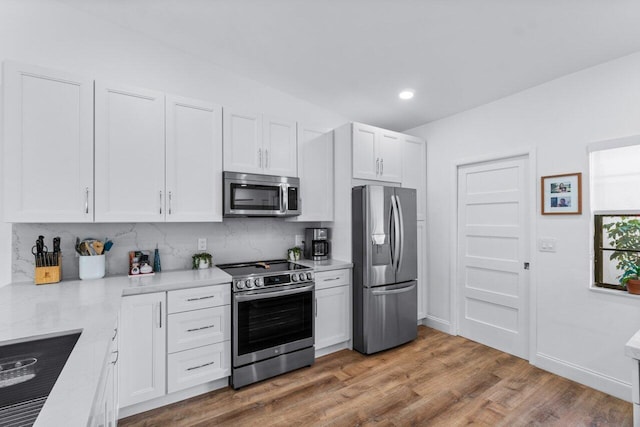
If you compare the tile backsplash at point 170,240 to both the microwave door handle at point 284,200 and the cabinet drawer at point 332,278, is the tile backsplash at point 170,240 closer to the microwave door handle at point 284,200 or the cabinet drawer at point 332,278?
the microwave door handle at point 284,200

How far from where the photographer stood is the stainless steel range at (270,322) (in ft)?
8.21

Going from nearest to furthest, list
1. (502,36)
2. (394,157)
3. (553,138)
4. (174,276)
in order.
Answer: (502,36)
(174,276)
(553,138)
(394,157)

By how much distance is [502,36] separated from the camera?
2268mm

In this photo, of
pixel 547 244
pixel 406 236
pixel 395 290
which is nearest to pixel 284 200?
pixel 406 236

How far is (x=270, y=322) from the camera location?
267cm

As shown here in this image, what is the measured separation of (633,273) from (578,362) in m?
0.88

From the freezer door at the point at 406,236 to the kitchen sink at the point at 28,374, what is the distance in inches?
108

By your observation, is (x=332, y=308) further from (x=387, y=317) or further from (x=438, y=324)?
(x=438, y=324)

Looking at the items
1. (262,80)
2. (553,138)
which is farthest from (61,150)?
(553,138)

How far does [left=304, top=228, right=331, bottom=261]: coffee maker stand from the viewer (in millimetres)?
3442

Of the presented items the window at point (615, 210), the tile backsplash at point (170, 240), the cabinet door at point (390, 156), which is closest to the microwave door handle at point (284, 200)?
the tile backsplash at point (170, 240)

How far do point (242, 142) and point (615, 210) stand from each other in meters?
3.22

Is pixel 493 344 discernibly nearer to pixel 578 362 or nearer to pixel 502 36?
pixel 578 362

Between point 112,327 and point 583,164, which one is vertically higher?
point 583,164
